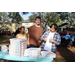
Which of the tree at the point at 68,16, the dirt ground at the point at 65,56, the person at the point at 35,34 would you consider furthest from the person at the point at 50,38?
the tree at the point at 68,16

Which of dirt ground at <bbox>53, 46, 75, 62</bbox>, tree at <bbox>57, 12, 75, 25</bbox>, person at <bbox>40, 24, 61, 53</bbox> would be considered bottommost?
dirt ground at <bbox>53, 46, 75, 62</bbox>

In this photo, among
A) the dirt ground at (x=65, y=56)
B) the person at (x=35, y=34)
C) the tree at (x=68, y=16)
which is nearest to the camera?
the person at (x=35, y=34)

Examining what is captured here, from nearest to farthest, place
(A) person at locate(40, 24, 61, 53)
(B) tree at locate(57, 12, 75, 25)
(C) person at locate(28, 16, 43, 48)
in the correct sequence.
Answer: (A) person at locate(40, 24, 61, 53)
(C) person at locate(28, 16, 43, 48)
(B) tree at locate(57, 12, 75, 25)

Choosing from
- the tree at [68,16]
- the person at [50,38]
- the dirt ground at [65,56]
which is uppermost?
the tree at [68,16]

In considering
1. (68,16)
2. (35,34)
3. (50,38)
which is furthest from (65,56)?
(68,16)

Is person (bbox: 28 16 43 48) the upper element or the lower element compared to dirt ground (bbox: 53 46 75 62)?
upper

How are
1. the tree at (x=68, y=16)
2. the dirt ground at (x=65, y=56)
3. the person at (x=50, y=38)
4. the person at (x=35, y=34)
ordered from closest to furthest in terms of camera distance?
the person at (x=50, y=38), the person at (x=35, y=34), the dirt ground at (x=65, y=56), the tree at (x=68, y=16)

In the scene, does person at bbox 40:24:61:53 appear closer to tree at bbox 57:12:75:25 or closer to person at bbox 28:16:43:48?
person at bbox 28:16:43:48

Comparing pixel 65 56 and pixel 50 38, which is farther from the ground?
pixel 50 38

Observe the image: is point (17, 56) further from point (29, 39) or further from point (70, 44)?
point (70, 44)

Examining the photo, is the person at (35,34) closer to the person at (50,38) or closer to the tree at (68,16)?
the person at (50,38)

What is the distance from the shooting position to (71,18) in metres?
14.1

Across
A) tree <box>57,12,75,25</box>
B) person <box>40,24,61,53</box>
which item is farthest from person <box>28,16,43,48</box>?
tree <box>57,12,75,25</box>

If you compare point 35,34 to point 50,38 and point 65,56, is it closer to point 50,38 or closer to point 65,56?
point 50,38
